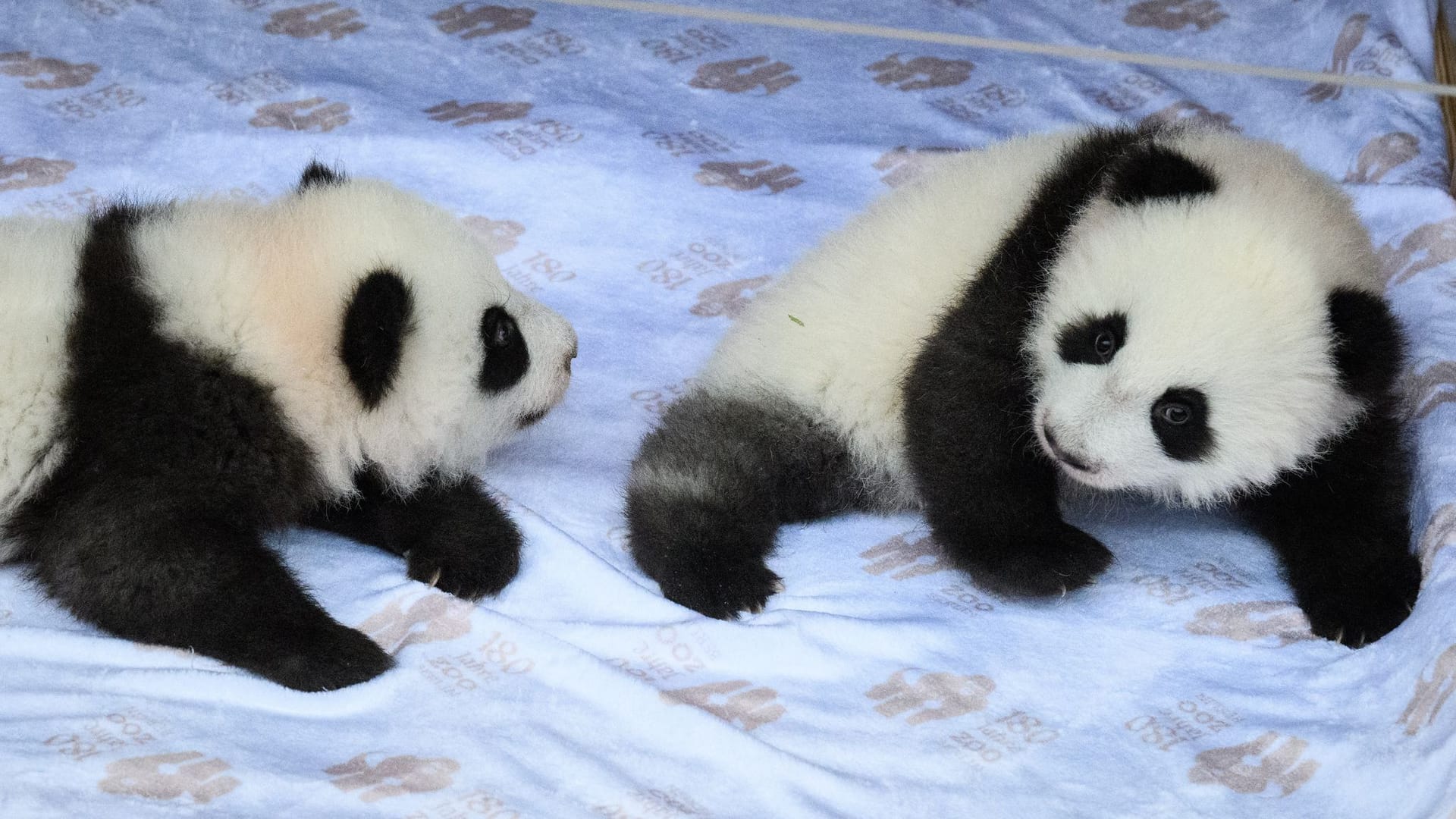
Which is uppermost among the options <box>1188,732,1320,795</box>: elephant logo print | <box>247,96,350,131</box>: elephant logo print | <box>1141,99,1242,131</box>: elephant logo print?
<box>247,96,350,131</box>: elephant logo print

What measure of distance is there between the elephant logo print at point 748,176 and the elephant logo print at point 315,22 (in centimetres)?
169

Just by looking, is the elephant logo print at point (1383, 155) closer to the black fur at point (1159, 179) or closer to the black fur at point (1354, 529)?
the black fur at point (1354, 529)

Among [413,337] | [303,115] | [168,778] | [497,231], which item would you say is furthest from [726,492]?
[303,115]

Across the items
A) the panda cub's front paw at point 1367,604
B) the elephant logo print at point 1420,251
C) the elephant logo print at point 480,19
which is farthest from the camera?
the elephant logo print at point 480,19

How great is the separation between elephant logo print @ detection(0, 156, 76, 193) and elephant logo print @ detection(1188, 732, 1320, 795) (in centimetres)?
395

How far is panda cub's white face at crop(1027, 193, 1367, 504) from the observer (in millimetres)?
3186

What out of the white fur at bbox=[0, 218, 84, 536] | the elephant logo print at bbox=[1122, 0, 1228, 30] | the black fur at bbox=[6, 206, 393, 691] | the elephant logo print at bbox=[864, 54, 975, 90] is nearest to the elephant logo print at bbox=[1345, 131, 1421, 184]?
the elephant logo print at bbox=[1122, 0, 1228, 30]

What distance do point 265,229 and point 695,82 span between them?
2.61 meters

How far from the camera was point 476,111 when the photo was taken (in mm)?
5586

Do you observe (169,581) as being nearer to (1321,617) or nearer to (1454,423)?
(1321,617)

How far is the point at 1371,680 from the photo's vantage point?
10.8 feet

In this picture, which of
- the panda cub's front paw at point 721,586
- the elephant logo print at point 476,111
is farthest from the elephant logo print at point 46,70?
the panda cub's front paw at point 721,586

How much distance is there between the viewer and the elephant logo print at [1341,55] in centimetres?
546

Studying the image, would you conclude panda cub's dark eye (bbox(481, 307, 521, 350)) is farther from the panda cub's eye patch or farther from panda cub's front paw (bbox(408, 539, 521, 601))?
the panda cub's eye patch
